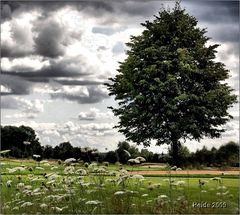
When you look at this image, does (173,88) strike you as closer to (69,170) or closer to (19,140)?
(19,140)

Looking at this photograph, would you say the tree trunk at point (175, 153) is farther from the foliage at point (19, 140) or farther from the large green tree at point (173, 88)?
the foliage at point (19, 140)

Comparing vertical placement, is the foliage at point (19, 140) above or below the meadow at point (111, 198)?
above

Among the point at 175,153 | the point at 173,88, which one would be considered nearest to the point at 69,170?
the point at 175,153

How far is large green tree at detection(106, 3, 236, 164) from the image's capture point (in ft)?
71.3

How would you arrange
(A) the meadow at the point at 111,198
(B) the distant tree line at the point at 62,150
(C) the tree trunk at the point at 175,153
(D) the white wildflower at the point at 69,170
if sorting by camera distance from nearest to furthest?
(D) the white wildflower at the point at 69,170
(A) the meadow at the point at 111,198
(B) the distant tree line at the point at 62,150
(C) the tree trunk at the point at 175,153

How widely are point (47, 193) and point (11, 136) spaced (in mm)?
3588

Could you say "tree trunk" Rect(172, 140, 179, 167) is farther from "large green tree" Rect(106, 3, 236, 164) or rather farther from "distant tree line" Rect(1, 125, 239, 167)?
"distant tree line" Rect(1, 125, 239, 167)

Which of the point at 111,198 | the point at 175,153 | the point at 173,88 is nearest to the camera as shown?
the point at 111,198

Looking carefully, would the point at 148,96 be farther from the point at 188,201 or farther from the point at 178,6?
the point at 188,201

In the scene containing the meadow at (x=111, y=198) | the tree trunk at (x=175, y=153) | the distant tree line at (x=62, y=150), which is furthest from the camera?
the tree trunk at (x=175, y=153)

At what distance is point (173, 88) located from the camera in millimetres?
23547

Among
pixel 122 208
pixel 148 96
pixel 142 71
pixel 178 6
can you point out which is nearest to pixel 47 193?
pixel 122 208

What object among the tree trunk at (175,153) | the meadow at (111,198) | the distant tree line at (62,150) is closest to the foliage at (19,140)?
the distant tree line at (62,150)

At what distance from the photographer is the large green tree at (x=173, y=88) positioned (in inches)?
856
